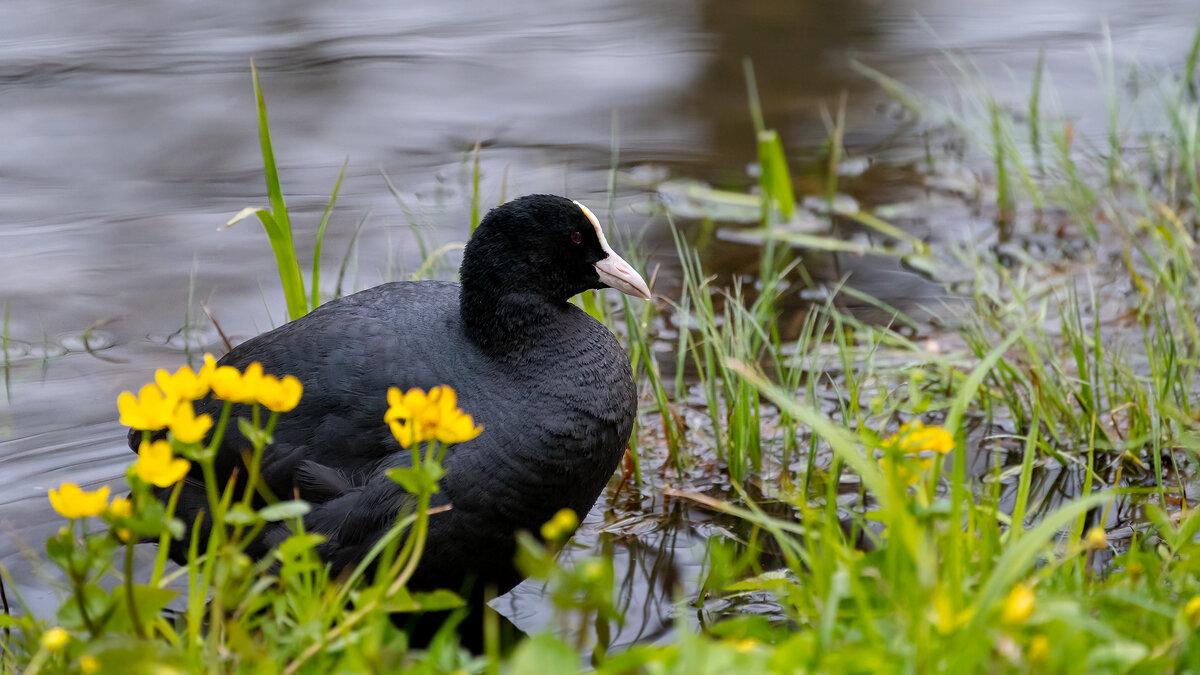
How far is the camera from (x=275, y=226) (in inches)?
134

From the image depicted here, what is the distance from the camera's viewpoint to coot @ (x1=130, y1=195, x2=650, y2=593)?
3047mm

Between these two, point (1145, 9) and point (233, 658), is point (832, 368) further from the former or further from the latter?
point (1145, 9)

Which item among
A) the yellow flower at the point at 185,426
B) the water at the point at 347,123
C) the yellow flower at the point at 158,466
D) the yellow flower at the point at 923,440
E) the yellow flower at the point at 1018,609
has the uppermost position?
the yellow flower at the point at 185,426

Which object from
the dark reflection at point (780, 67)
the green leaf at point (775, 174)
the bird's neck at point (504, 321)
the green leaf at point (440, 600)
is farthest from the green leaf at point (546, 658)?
the dark reflection at point (780, 67)

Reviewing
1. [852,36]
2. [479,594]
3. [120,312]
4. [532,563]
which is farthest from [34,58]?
[532,563]

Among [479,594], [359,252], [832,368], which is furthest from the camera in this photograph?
[359,252]

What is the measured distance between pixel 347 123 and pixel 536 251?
3896 millimetres

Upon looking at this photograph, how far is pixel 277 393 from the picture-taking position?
7.04 ft

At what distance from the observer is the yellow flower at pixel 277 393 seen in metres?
2.12

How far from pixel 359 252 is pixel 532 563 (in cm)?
384

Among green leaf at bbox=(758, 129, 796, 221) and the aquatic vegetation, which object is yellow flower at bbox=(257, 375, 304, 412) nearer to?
the aquatic vegetation

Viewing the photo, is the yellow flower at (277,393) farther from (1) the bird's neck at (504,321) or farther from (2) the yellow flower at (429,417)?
(1) the bird's neck at (504,321)

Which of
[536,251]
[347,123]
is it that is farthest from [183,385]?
[347,123]

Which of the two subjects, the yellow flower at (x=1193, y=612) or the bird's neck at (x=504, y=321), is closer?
the yellow flower at (x=1193, y=612)
